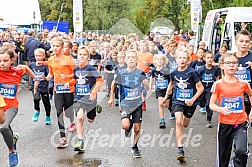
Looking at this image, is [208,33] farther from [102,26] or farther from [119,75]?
[102,26]

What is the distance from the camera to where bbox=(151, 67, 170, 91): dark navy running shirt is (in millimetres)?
9781

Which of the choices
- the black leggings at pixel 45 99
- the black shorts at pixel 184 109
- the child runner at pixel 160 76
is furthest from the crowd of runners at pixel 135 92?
the black leggings at pixel 45 99

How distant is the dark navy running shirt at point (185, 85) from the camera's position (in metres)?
7.34

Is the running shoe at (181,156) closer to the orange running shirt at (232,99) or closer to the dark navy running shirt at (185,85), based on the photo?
the dark navy running shirt at (185,85)

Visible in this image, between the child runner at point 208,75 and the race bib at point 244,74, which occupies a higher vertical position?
the race bib at point 244,74

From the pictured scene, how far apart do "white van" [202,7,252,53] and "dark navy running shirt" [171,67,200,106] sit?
6468 mm

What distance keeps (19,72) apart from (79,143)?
1.45 m

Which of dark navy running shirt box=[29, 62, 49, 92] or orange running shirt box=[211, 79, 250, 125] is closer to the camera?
orange running shirt box=[211, 79, 250, 125]

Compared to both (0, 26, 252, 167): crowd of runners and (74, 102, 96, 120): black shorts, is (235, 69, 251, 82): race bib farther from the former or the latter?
(74, 102, 96, 120): black shorts

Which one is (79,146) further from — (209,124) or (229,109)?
(209,124)

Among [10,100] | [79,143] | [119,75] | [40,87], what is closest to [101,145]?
[79,143]

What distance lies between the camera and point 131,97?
721 cm

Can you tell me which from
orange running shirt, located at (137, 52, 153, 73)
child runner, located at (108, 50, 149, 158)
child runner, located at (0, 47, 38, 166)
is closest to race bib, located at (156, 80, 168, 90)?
orange running shirt, located at (137, 52, 153, 73)

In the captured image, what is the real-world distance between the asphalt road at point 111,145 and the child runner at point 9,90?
39 cm
